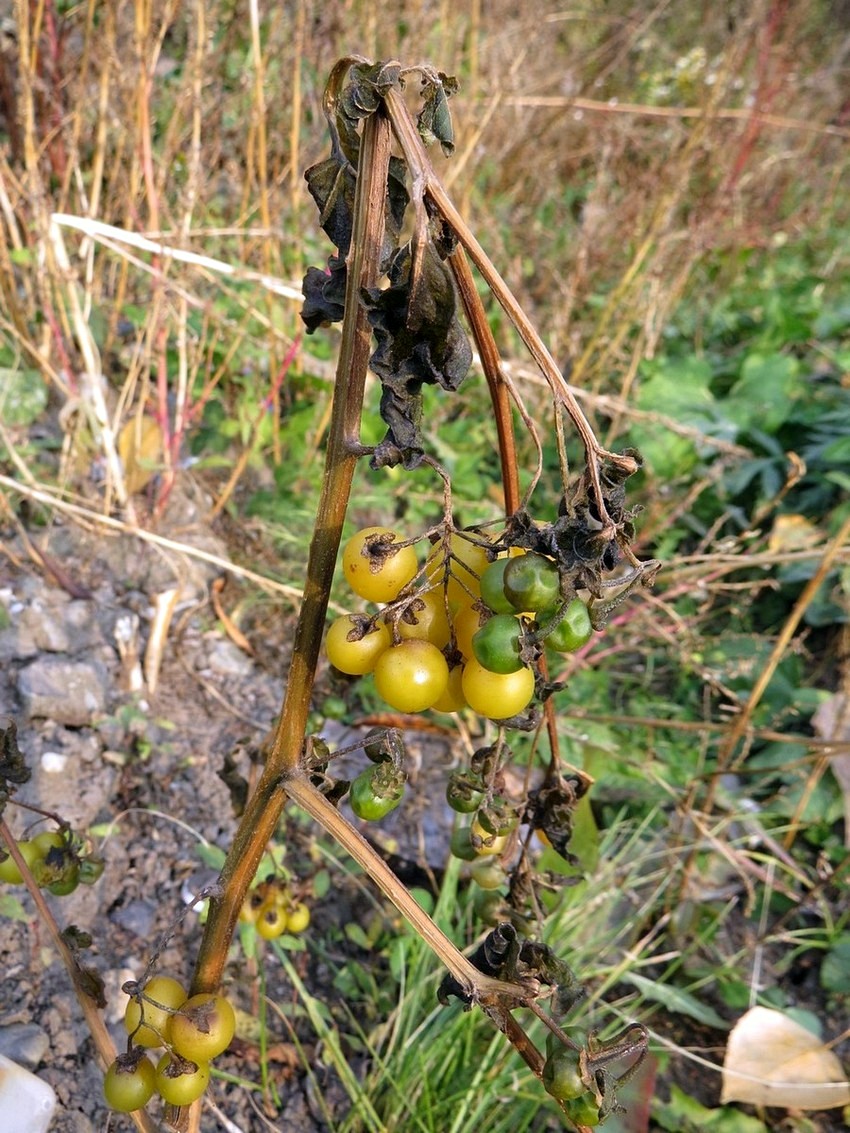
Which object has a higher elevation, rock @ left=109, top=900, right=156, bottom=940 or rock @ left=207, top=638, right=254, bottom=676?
rock @ left=207, top=638, right=254, bottom=676

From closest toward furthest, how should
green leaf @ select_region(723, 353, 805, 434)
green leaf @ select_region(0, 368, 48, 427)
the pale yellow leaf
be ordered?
green leaf @ select_region(0, 368, 48, 427), the pale yellow leaf, green leaf @ select_region(723, 353, 805, 434)

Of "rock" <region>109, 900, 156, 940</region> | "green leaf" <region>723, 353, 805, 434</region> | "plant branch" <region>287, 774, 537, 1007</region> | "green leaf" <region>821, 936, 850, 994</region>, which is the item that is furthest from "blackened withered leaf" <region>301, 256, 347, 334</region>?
"green leaf" <region>723, 353, 805, 434</region>

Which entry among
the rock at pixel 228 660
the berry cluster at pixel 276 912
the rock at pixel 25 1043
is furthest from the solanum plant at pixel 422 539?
the rock at pixel 228 660

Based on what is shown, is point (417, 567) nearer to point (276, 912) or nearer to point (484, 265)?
point (484, 265)

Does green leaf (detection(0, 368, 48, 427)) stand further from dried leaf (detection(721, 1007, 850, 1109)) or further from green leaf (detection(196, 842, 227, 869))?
dried leaf (detection(721, 1007, 850, 1109))

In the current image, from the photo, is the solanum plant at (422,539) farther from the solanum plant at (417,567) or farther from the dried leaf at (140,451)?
the dried leaf at (140,451)

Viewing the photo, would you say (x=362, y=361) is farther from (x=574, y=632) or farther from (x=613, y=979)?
(x=613, y=979)
